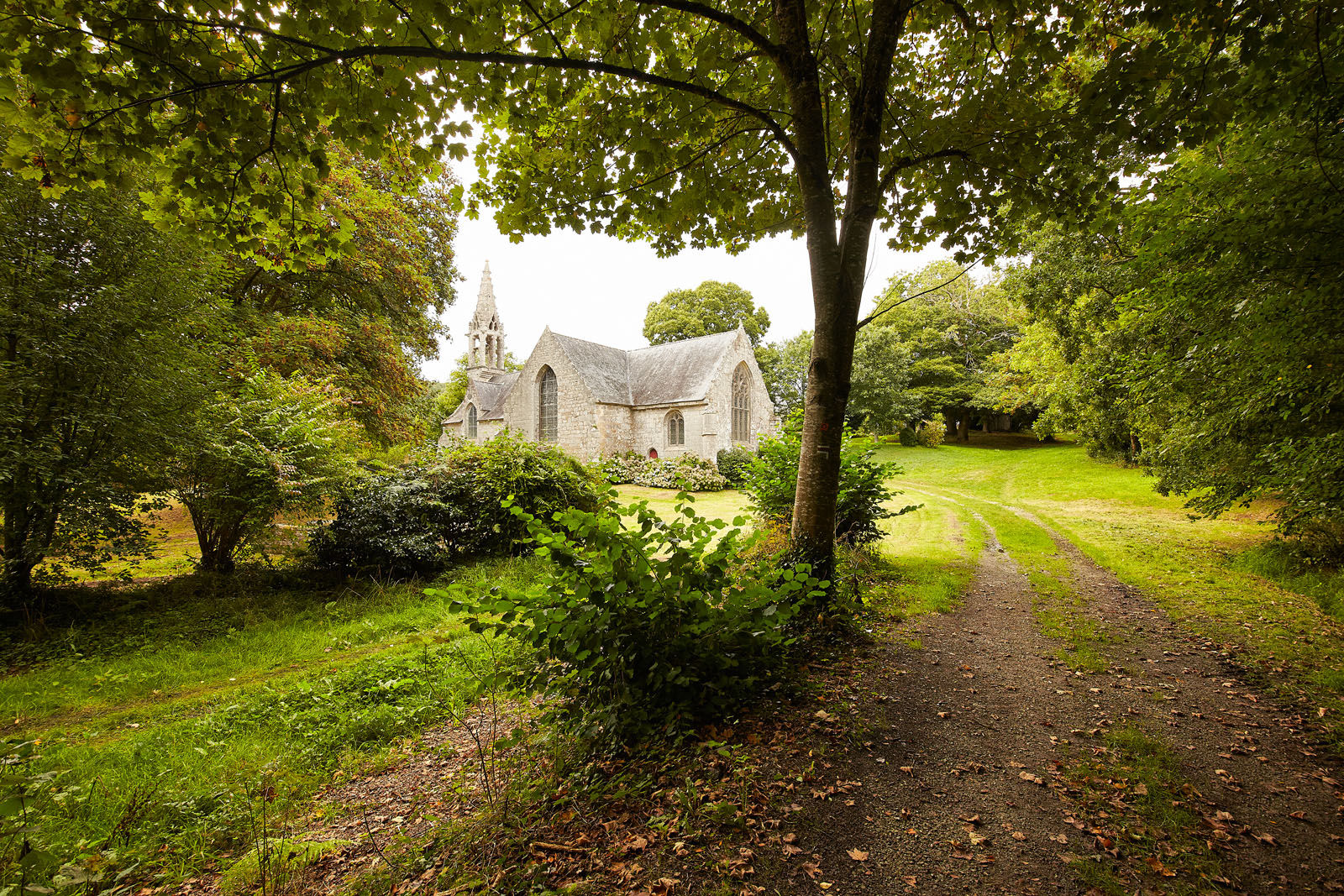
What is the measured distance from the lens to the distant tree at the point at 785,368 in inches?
1623

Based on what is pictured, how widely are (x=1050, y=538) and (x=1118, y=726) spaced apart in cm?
938

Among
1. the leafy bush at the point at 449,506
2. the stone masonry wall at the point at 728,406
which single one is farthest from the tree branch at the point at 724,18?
the stone masonry wall at the point at 728,406

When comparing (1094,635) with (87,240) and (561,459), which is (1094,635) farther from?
(87,240)

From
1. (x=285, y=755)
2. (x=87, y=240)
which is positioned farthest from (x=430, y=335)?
(x=285, y=755)

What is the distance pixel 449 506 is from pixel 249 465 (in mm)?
3140

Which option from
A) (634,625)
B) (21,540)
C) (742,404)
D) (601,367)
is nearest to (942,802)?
(634,625)

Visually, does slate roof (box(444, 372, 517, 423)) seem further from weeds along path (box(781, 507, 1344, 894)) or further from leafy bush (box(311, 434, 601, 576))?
weeds along path (box(781, 507, 1344, 894))

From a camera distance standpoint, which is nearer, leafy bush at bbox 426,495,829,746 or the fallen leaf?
the fallen leaf

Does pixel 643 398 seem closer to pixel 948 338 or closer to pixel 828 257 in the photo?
pixel 948 338

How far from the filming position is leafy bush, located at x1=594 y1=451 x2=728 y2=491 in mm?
25766

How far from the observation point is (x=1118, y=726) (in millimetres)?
3465

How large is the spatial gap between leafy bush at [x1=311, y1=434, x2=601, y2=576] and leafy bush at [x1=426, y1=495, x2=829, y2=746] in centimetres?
548

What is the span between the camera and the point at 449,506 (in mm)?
9867

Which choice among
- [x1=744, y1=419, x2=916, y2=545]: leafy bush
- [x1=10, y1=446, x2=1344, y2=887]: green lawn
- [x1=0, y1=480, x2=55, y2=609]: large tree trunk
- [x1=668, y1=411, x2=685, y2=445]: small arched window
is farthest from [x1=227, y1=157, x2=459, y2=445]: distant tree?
[x1=668, y1=411, x2=685, y2=445]: small arched window
